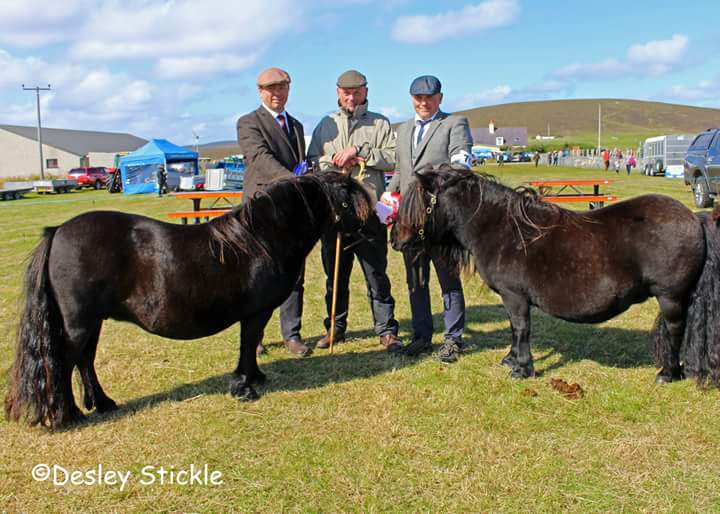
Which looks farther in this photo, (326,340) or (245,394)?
(326,340)

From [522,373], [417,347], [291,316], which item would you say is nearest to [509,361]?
[522,373]

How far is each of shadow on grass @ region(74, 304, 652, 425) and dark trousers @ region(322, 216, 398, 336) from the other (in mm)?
285

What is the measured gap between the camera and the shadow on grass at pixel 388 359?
4.92 m

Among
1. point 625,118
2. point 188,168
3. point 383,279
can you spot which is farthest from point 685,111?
point 383,279

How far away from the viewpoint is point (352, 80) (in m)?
5.47

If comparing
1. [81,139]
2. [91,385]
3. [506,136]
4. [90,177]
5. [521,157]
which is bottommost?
[91,385]

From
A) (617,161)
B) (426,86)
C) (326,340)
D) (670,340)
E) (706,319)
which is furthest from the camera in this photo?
(617,161)

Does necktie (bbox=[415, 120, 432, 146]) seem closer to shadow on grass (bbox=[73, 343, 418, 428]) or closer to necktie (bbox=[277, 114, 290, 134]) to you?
necktie (bbox=[277, 114, 290, 134])

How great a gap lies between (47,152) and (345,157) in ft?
252

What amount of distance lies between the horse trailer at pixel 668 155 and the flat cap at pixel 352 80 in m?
33.4

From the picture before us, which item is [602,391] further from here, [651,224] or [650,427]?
[651,224]

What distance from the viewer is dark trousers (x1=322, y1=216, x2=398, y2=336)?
5.80m

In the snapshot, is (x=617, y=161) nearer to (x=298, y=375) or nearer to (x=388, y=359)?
(x=388, y=359)

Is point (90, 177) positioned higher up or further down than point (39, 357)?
higher up
